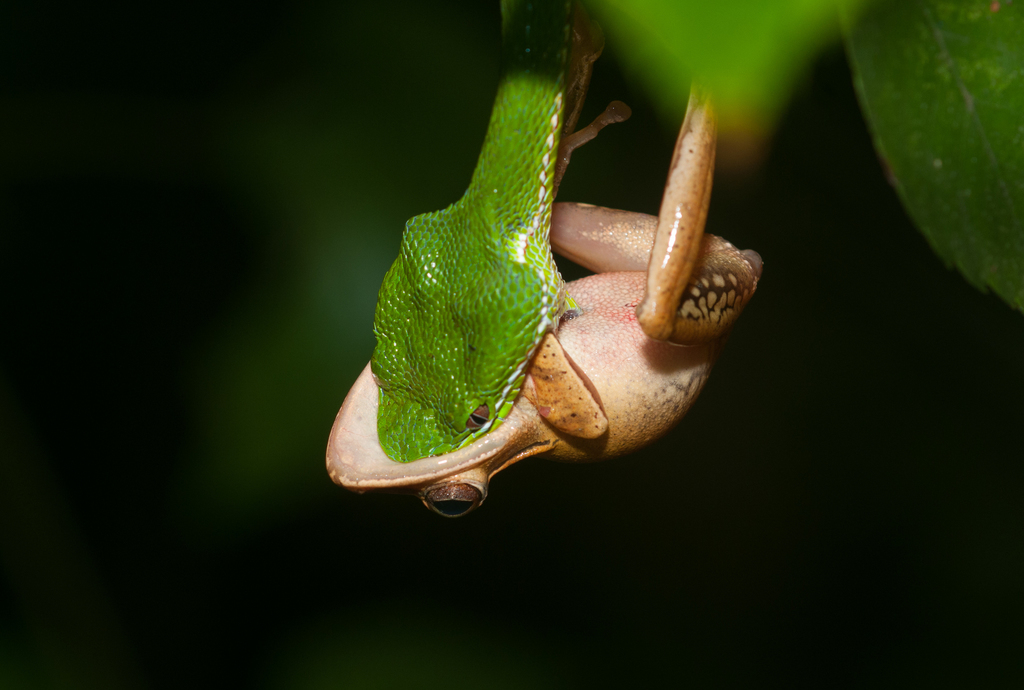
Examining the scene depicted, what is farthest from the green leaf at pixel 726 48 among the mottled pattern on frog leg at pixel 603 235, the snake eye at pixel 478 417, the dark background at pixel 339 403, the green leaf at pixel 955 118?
the dark background at pixel 339 403

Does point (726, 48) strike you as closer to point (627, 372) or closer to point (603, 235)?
point (627, 372)

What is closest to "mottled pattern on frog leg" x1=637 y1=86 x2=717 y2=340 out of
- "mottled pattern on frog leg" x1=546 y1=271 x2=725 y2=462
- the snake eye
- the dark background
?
"mottled pattern on frog leg" x1=546 y1=271 x2=725 y2=462

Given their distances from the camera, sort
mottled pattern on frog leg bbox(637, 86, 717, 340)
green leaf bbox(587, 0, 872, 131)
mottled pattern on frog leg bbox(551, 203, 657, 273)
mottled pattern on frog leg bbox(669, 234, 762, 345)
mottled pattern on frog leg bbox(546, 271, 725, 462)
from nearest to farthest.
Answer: green leaf bbox(587, 0, 872, 131) → mottled pattern on frog leg bbox(637, 86, 717, 340) → mottled pattern on frog leg bbox(669, 234, 762, 345) → mottled pattern on frog leg bbox(546, 271, 725, 462) → mottled pattern on frog leg bbox(551, 203, 657, 273)

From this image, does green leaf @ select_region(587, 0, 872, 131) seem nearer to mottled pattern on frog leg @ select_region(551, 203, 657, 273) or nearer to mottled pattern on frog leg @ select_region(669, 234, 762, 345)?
mottled pattern on frog leg @ select_region(669, 234, 762, 345)

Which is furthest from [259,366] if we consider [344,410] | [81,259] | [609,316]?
[609,316]

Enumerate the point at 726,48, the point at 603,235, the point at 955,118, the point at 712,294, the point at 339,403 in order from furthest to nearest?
the point at 339,403 → the point at 603,235 → the point at 712,294 → the point at 955,118 → the point at 726,48

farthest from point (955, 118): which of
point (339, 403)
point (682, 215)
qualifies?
point (339, 403)

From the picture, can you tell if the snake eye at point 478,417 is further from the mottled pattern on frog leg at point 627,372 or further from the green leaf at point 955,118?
the green leaf at point 955,118

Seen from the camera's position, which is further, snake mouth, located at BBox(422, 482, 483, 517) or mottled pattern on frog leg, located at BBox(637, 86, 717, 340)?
snake mouth, located at BBox(422, 482, 483, 517)
